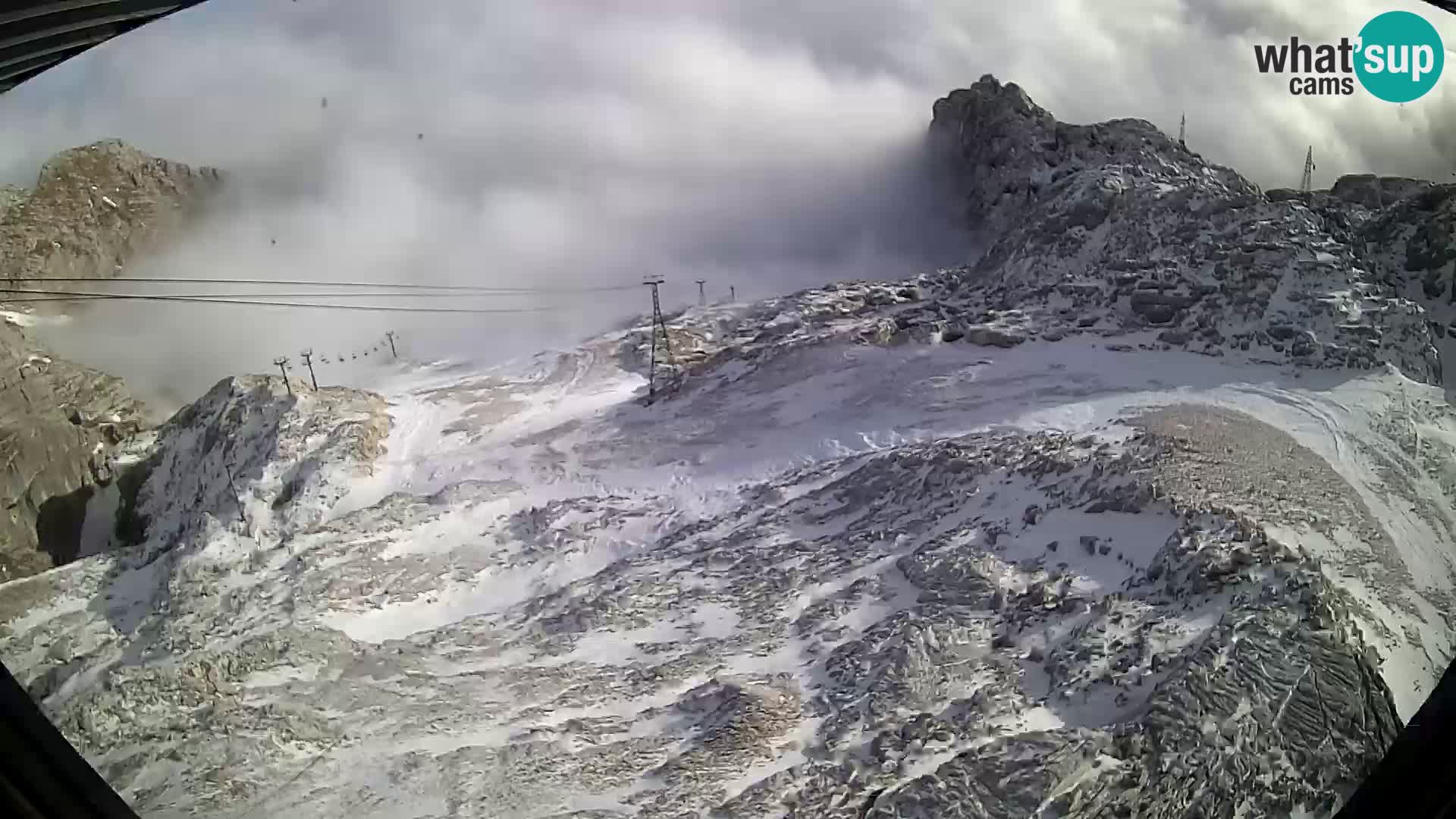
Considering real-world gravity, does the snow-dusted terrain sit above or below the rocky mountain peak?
below

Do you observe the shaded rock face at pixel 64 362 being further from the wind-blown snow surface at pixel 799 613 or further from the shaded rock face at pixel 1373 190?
the shaded rock face at pixel 1373 190

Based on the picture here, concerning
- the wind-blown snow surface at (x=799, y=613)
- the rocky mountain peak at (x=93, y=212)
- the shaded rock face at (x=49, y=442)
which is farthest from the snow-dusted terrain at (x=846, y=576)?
the rocky mountain peak at (x=93, y=212)

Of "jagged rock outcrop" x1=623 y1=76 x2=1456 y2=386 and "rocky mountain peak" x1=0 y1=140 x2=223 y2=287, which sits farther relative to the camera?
"rocky mountain peak" x1=0 y1=140 x2=223 y2=287

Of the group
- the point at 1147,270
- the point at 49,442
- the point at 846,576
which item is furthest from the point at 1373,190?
the point at 49,442

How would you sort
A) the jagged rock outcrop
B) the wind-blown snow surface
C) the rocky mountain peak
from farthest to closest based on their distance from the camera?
the rocky mountain peak
the jagged rock outcrop
the wind-blown snow surface

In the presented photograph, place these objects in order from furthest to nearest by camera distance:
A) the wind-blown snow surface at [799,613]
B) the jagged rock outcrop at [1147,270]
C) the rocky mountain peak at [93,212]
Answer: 1. the rocky mountain peak at [93,212]
2. the jagged rock outcrop at [1147,270]
3. the wind-blown snow surface at [799,613]

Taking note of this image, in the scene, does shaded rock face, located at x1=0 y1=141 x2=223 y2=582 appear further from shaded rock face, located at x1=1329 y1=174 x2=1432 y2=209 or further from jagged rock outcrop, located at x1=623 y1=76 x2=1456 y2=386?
shaded rock face, located at x1=1329 y1=174 x2=1432 y2=209

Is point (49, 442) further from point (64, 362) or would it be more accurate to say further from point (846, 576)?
point (846, 576)

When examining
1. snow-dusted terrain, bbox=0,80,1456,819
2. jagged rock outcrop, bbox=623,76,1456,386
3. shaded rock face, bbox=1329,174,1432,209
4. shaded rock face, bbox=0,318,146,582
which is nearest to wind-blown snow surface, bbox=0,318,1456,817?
snow-dusted terrain, bbox=0,80,1456,819
